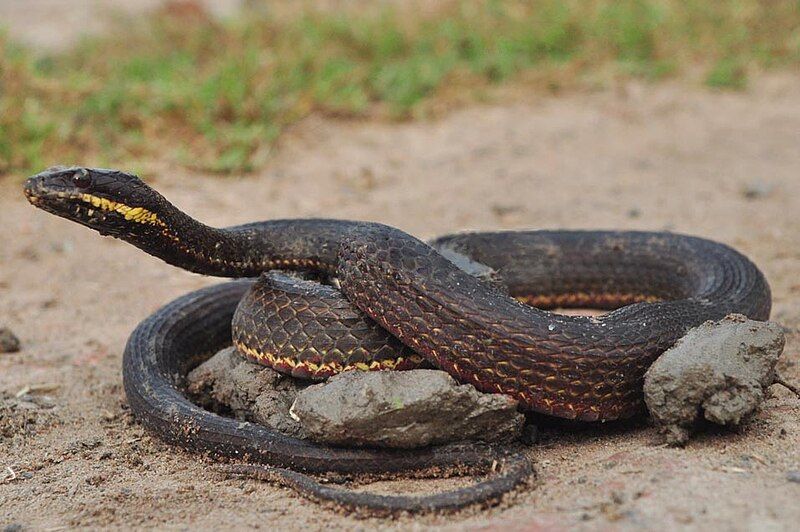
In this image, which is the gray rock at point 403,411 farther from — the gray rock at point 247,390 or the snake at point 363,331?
the gray rock at point 247,390

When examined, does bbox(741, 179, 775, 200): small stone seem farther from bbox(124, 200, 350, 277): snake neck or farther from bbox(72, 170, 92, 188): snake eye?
bbox(72, 170, 92, 188): snake eye

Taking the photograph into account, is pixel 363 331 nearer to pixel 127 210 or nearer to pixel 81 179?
pixel 127 210

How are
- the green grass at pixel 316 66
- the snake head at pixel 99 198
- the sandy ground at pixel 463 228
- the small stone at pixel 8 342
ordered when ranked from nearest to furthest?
1. the sandy ground at pixel 463 228
2. the snake head at pixel 99 198
3. the small stone at pixel 8 342
4. the green grass at pixel 316 66

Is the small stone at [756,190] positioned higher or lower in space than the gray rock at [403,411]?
higher

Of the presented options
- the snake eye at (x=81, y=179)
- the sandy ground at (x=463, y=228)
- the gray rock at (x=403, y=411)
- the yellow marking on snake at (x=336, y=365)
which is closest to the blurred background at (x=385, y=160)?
the sandy ground at (x=463, y=228)

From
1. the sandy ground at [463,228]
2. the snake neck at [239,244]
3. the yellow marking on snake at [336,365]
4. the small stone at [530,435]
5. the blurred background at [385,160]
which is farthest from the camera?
the snake neck at [239,244]

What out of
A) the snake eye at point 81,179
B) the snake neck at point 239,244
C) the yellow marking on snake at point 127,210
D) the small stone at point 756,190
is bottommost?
the small stone at point 756,190

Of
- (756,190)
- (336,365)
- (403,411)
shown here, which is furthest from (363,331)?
(756,190)
